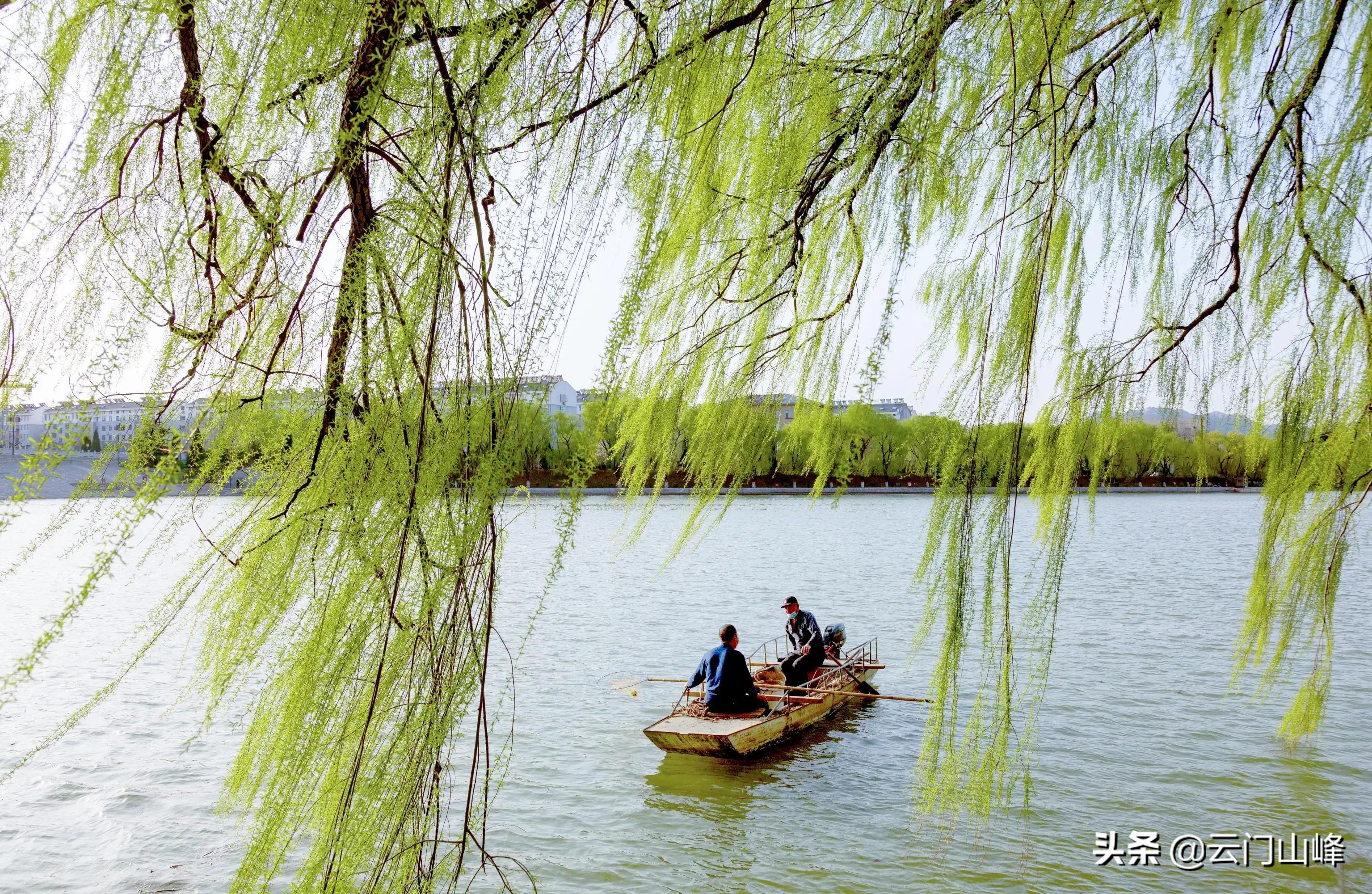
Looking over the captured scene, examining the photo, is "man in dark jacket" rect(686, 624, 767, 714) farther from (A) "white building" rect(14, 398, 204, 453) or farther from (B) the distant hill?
(A) "white building" rect(14, 398, 204, 453)

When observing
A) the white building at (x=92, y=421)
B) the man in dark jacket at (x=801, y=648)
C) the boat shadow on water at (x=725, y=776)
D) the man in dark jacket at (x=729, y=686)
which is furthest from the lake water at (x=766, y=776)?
the man in dark jacket at (x=801, y=648)

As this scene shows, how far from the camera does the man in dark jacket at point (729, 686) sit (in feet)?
29.5

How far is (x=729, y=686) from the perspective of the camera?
9094mm

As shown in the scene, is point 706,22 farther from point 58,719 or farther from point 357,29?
point 58,719

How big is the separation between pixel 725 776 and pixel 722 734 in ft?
1.47

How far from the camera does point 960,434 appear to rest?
6.39 ft

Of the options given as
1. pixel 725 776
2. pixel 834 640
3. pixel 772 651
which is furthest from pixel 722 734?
pixel 772 651

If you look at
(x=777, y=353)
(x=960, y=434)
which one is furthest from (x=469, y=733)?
(x=960, y=434)

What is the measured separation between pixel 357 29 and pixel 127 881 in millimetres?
6941

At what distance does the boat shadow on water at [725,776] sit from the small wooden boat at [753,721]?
4.7 inches

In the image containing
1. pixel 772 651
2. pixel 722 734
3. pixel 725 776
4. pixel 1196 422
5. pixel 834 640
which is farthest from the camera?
pixel 772 651

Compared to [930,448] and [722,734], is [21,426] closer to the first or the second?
[930,448]

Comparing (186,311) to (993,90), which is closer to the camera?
(186,311)

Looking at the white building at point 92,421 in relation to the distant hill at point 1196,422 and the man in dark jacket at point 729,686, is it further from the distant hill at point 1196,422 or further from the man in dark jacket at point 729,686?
the man in dark jacket at point 729,686
